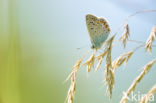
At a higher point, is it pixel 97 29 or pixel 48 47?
pixel 97 29

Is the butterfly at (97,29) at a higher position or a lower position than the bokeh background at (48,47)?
higher

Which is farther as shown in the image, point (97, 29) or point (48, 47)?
point (48, 47)

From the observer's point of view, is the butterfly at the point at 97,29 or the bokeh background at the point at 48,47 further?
the bokeh background at the point at 48,47

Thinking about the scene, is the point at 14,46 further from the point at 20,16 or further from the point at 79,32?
the point at 79,32

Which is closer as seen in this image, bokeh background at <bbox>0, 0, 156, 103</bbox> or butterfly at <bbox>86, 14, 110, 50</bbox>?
butterfly at <bbox>86, 14, 110, 50</bbox>

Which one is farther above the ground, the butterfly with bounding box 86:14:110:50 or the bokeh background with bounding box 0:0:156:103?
the butterfly with bounding box 86:14:110:50
